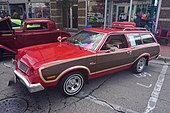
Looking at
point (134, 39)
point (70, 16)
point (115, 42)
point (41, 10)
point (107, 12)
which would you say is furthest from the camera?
point (41, 10)

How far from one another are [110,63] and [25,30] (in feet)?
13.4

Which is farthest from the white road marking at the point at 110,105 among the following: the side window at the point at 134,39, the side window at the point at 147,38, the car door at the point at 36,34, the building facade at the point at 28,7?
the building facade at the point at 28,7

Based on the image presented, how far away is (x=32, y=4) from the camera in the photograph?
1543cm

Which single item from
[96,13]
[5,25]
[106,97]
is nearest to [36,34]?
[5,25]

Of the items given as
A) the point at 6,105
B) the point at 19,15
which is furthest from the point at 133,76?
the point at 19,15

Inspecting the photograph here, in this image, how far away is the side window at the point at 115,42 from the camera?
4064 mm

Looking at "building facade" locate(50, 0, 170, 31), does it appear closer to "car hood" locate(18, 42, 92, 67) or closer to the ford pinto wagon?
the ford pinto wagon

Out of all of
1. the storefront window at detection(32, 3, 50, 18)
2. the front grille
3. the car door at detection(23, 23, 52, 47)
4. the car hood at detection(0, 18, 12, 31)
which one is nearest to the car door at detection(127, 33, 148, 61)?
the front grille

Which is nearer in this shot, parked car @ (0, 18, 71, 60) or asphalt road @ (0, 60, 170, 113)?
asphalt road @ (0, 60, 170, 113)

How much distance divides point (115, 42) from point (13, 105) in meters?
3.01

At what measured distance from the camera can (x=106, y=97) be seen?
12.0 ft

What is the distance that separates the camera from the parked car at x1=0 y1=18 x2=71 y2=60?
5938 millimetres

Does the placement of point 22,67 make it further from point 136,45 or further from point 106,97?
point 136,45

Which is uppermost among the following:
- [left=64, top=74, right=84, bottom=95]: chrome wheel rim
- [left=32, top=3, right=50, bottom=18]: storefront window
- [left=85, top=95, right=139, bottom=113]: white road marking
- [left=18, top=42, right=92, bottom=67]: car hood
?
[left=32, top=3, right=50, bottom=18]: storefront window
